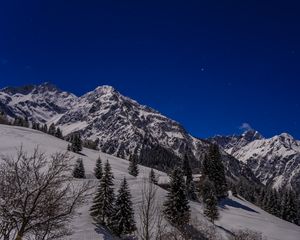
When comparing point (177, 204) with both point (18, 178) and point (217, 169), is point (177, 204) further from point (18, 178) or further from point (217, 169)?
point (18, 178)

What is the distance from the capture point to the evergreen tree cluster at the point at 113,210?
5091cm

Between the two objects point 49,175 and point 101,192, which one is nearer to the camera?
point 49,175

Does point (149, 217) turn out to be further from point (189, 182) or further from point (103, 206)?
point (189, 182)

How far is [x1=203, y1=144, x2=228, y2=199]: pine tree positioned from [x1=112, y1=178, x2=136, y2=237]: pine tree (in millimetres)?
40524

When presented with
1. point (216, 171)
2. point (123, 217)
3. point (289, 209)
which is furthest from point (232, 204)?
point (123, 217)

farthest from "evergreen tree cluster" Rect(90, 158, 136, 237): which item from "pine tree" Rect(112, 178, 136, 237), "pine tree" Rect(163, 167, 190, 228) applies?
"pine tree" Rect(163, 167, 190, 228)

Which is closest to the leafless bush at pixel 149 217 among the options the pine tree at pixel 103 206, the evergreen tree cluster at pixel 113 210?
the evergreen tree cluster at pixel 113 210

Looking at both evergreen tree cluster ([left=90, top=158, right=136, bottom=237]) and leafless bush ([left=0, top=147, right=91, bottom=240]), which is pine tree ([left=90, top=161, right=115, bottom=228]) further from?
leafless bush ([left=0, top=147, right=91, bottom=240])

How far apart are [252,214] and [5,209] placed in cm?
8140

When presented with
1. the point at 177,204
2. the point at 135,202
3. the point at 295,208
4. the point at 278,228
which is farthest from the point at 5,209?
the point at 295,208

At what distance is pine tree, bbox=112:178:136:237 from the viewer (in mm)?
50719

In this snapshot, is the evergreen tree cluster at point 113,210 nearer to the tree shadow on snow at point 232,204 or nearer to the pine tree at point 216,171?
the tree shadow on snow at point 232,204

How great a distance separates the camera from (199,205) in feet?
261

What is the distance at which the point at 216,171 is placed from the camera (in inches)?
3583
